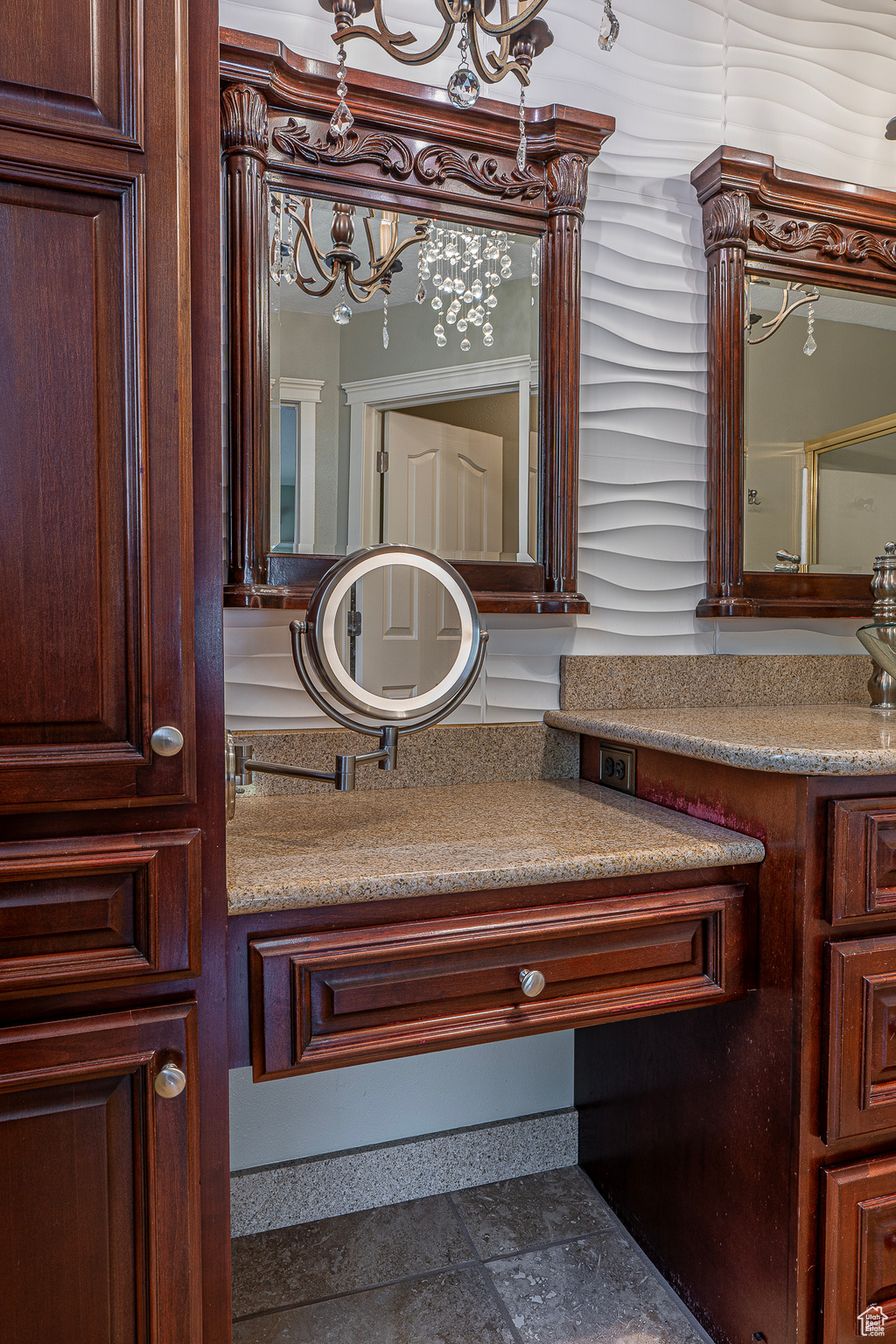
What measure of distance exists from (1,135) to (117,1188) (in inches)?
42.9

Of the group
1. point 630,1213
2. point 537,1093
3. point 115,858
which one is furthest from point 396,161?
point 630,1213

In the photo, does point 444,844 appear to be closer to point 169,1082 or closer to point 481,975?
point 481,975

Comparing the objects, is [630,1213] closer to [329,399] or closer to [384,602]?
[384,602]

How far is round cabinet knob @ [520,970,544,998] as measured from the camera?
1.05 m

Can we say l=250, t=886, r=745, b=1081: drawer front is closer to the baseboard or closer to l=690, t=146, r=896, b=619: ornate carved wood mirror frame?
the baseboard

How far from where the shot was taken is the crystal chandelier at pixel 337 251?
144cm

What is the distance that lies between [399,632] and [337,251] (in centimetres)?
74

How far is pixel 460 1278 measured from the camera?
141cm

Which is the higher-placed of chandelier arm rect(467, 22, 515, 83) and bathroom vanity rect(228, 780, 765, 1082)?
chandelier arm rect(467, 22, 515, 83)

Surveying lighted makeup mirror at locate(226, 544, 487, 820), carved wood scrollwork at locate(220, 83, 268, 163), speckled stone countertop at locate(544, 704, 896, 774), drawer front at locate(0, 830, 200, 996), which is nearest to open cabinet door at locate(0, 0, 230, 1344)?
drawer front at locate(0, 830, 200, 996)

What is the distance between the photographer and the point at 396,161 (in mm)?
1498

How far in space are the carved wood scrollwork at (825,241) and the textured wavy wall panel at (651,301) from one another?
15cm

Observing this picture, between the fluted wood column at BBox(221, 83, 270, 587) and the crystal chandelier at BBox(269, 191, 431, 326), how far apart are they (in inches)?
1.5

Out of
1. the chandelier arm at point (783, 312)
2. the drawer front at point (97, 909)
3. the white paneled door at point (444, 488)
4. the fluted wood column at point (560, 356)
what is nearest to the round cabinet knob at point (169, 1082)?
the drawer front at point (97, 909)
